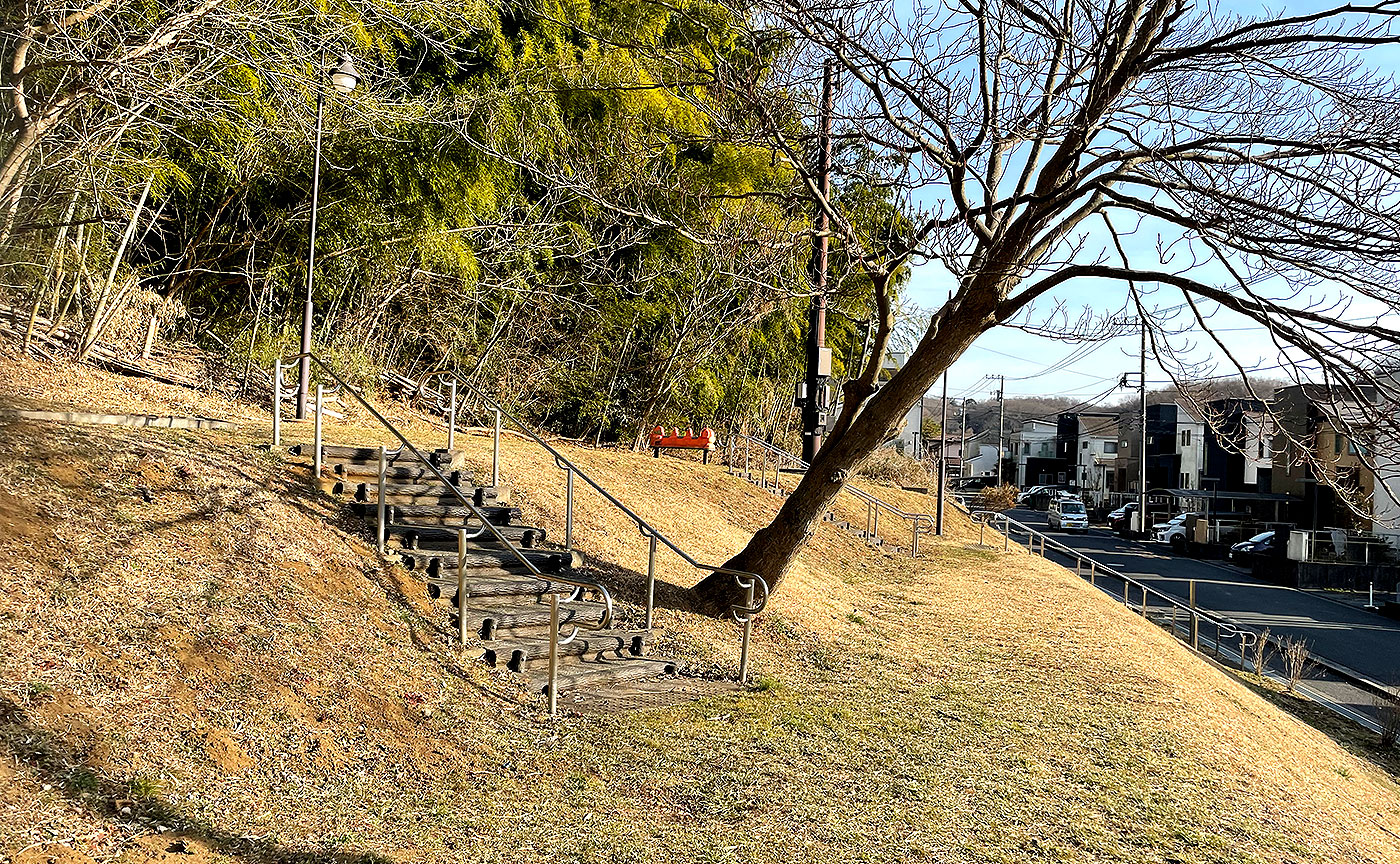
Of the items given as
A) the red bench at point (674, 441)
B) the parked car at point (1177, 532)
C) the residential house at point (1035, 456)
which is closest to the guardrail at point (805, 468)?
the red bench at point (674, 441)

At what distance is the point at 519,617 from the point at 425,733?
5.71 feet

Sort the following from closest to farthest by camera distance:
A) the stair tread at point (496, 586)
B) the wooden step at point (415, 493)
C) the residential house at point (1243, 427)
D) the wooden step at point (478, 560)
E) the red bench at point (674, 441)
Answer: the residential house at point (1243, 427) → the stair tread at point (496, 586) → the wooden step at point (478, 560) → the wooden step at point (415, 493) → the red bench at point (674, 441)

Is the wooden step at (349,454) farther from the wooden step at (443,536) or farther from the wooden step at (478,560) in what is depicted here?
the wooden step at (478,560)

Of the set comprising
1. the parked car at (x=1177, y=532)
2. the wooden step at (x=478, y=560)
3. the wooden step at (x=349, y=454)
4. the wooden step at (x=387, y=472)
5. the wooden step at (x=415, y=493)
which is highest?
the wooden step at (x=349, y=454)

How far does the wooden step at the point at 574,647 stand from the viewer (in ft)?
22.9

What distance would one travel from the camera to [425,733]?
225 inches

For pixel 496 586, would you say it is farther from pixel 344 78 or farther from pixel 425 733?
pixel 344 78

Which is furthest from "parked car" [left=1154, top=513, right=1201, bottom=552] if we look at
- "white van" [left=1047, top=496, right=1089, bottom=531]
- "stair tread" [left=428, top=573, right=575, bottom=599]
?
"stair tread" [left=428, top=573, right=575, bottom=599]

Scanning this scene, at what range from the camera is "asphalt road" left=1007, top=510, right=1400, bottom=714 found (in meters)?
19.0

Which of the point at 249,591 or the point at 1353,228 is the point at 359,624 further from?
the point at 1353,228

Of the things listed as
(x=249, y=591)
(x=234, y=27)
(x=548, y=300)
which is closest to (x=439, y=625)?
(x=249, y=591)

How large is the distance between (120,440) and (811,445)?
8.71 metres

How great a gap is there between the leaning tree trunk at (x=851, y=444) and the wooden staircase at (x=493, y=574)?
64.4 inches

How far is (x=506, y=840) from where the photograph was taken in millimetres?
4848
